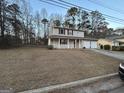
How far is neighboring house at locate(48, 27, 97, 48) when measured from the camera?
31.1 m

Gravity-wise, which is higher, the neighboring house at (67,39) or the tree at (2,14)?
the tree at (2,14)

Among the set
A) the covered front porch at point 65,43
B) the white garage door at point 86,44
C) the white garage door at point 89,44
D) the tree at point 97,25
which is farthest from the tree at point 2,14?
the tree at point 97,25

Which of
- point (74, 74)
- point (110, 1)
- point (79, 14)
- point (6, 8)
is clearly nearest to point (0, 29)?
point (6, 8)

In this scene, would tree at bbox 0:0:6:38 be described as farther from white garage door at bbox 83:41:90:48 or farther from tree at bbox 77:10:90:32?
tree at bbox 77:10:90:32

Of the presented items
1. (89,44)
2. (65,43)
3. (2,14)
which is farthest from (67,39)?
(2,14)

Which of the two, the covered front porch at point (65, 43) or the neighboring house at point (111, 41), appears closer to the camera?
the covered front porch at point (65, 43)

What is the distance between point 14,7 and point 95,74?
68.2 feet

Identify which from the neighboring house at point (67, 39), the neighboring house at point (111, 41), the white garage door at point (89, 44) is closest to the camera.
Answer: the neighboring house at point (67, 39)

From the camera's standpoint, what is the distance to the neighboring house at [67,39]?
102 feet

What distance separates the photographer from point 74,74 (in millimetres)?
9094

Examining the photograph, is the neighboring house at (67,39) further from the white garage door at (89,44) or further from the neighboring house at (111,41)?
the neighboring house at (111,41)

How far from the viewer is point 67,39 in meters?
32.3

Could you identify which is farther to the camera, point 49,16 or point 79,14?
point 79,14

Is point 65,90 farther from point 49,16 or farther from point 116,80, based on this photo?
point 49,16
